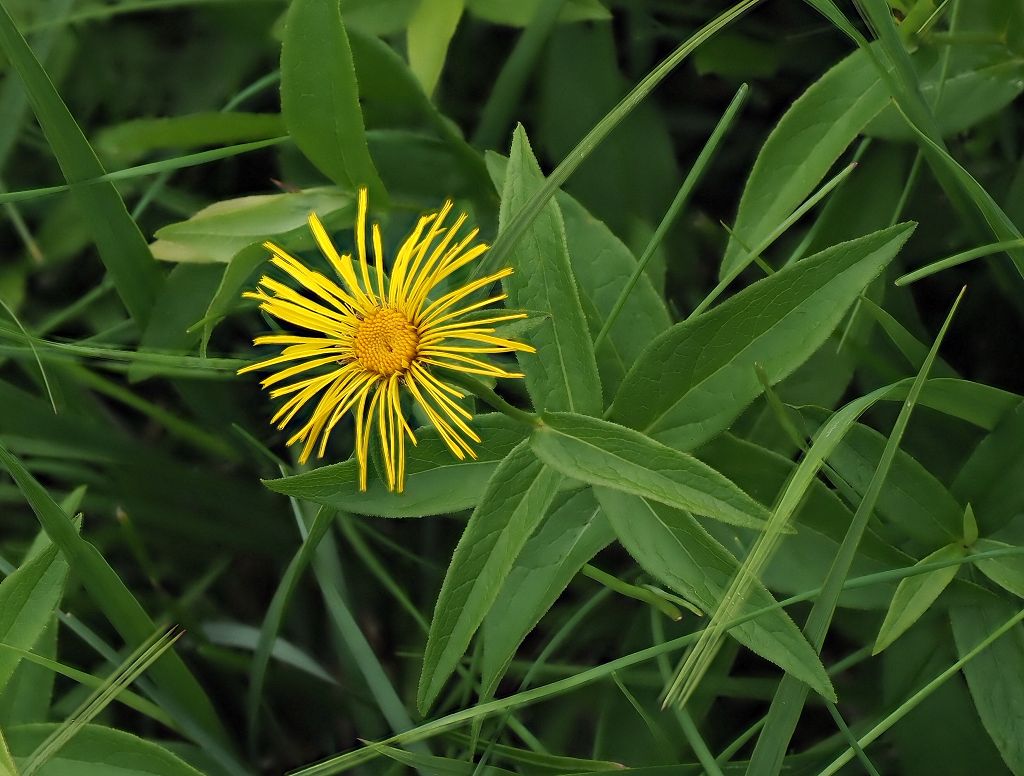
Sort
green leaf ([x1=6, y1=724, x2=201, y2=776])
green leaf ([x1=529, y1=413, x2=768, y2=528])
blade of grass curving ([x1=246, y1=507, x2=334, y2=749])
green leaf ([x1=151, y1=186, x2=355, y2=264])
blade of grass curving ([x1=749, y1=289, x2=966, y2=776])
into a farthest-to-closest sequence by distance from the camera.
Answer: green leaf ([x1=151, y1=186, x2=355, y2=264]) < blade of grass curving ([x1=246, y1=507, x2=334, y2=749]) < green leaf ([x1=6, y1=724, x2=201, y2=776]) < blade of grass curving ([x1=749, y1=289, x2=966, y2=776]) < green leaf ([x1=529, y1=413, x2=768, y2=528])

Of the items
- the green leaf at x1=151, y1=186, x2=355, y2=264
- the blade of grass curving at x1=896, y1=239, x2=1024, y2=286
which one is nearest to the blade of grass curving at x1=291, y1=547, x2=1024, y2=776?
the blade of grass curving at x1=896, y1=239, x2=1024, y2=286

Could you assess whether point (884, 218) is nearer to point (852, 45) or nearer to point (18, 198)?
point (852, 45)

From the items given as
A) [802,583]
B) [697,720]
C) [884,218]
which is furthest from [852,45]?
[697,720]

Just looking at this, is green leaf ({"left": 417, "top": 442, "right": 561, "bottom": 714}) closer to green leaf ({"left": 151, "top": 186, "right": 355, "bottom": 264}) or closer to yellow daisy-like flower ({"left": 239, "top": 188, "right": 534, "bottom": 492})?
yellow daisy-like flower ({"left": 239, "top": 188, "right": 534, "bottom": 492})

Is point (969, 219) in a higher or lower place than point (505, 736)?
higher

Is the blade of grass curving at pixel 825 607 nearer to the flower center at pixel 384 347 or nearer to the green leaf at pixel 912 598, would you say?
the green leaf at pixel 912 598

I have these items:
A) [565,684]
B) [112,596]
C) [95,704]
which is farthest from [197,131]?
[565,684]
